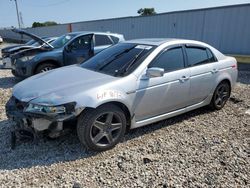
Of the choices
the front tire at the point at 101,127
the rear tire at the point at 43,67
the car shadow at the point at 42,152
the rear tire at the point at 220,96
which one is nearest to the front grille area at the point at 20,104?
the car shadow at the point at 42,152

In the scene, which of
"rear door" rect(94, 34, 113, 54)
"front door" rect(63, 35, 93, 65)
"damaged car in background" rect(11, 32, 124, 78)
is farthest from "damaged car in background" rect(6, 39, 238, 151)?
"rear door" rect(94, 34, 113, 54)

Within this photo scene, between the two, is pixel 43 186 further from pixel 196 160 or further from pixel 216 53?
pixel 216 53

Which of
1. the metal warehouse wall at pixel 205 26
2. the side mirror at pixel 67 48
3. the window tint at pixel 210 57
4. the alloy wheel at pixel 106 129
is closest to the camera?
the alloy wheel at pixel 106 129

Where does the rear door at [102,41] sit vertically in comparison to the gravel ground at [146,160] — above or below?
above

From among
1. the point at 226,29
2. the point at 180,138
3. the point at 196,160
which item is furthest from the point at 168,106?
the point at 226,29

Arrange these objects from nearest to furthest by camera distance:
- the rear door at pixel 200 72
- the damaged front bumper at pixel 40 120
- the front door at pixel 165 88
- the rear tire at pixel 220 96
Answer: the damaged front bumper at pixel 40 120, the front door at pixel 165 88, the rear door at pixel 200 72, the rear tire at pixel 220 96

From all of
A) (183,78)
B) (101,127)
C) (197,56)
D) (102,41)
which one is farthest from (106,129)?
(102,41)

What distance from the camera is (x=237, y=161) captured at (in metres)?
3.24

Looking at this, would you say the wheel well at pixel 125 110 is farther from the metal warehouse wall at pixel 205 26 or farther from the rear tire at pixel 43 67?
the metal warehouse wall at pixel 205 26

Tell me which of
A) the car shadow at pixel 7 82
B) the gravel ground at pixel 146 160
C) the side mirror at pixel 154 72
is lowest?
the car shadow at pixel 7 82

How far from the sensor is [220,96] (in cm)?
495

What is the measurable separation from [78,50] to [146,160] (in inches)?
200

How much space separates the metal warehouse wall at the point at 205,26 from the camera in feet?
39.5

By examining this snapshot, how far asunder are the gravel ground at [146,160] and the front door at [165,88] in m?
0.44
